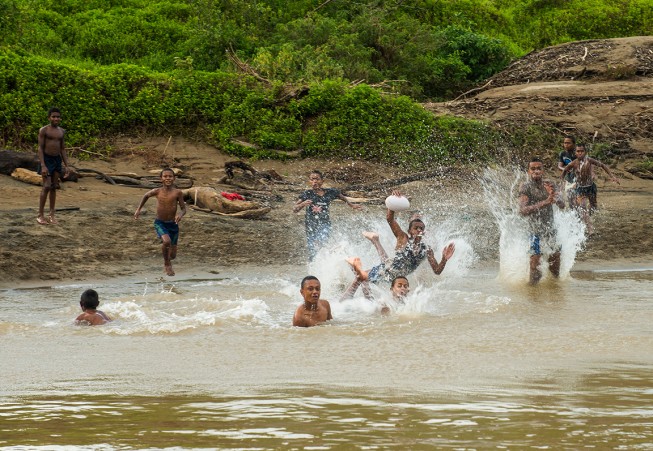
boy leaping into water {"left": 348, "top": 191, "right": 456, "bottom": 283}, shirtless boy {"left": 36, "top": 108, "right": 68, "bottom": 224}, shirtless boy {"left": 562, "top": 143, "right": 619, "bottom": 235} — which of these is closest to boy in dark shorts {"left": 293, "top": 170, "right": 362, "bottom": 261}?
boy leaping into water {"left": 348, "top": 191, "right": 456, "bottom": 283}

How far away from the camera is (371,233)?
11.1m

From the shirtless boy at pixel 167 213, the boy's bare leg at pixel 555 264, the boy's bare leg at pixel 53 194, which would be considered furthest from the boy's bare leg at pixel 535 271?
the boy's bare leg at pixel 53 194

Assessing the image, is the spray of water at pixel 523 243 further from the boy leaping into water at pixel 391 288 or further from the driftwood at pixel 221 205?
the driftwood at pixel 221 205

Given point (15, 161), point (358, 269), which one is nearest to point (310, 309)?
point (358, 269)

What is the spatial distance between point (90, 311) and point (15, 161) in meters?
6.41

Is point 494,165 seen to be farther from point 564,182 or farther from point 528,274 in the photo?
point 528,274

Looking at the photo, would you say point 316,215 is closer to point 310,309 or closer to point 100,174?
point 310,309

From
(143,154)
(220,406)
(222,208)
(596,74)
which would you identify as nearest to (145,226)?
(222,208)

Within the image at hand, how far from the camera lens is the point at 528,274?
1308 cm

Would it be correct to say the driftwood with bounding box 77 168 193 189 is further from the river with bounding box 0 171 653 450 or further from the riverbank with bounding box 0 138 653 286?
the river with bounding box 0 171 653 450

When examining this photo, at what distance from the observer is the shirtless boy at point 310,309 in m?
9.90

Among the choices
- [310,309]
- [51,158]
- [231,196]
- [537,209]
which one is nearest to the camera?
[310,309]

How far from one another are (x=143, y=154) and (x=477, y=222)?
576 centimetres

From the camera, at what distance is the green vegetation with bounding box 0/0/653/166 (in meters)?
18.1
